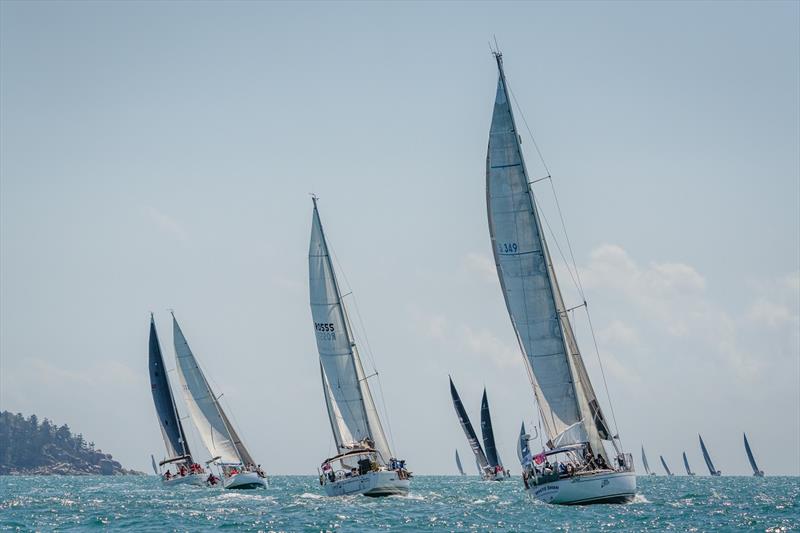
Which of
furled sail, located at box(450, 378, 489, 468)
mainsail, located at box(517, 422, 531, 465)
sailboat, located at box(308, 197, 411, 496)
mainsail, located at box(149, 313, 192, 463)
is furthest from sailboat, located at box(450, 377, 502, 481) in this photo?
mainsail, located at box(517, 422, 531, 465)

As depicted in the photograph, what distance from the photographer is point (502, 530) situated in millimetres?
38750

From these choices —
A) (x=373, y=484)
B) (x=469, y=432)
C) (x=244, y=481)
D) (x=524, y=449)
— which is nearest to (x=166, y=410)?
(x=244, y=481)

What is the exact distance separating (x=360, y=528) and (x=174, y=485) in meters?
48.3

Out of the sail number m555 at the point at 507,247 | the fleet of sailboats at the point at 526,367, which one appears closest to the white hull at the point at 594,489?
the fleet of sailboats at the point at 526,367

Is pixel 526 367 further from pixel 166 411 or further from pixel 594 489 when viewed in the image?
pixel 166 411

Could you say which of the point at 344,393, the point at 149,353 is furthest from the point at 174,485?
the point at 344,393

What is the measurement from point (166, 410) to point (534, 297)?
49065mm

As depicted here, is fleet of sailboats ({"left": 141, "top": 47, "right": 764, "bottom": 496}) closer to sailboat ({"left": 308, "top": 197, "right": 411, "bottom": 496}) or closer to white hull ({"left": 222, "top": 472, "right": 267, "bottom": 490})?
sailboat ({"left": 308, "top": 197, "right": 411, "bottom": 496})

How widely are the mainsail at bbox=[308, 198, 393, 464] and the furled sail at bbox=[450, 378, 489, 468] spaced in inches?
1876

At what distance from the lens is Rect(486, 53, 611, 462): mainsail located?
47.3m

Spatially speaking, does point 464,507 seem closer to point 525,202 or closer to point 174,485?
point 525,202

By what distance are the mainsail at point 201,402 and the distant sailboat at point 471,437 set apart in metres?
29.3

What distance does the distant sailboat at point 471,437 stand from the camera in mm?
108125

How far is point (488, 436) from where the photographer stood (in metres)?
110
